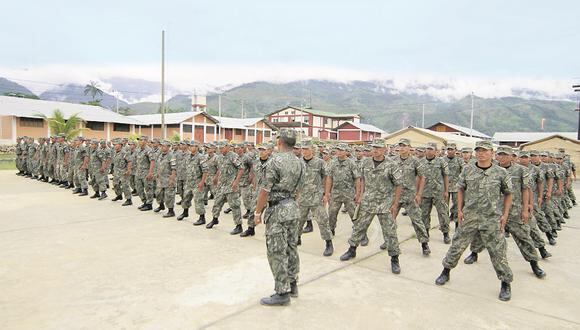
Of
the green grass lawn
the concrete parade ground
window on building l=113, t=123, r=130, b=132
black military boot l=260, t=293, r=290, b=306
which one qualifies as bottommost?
the concrete parade ground

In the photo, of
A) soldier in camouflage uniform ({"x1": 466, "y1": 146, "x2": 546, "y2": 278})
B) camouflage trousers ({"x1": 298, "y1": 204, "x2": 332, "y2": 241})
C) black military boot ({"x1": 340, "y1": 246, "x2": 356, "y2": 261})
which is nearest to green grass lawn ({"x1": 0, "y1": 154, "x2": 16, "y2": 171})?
camouflage trousers ({"x1": 298, "y1": 204, "x2": 332, "y2": 241})

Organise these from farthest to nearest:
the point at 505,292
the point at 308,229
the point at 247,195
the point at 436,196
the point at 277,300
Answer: the point at 247,195
the point at 308,229
the point at 436,196
the point at 505,292
the point at 277,300

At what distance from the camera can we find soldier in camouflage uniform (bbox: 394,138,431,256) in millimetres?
6230

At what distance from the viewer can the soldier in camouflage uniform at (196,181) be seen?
25.9 ft

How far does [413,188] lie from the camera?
689cm

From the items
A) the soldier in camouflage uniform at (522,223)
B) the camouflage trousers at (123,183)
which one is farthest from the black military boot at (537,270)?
the camouflage trousers at (123,183)

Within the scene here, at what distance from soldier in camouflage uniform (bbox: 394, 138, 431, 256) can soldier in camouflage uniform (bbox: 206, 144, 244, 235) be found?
2831mm

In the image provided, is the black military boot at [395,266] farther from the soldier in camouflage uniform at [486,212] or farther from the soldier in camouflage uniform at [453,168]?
the soldier in camouflage uniform at [453,168]

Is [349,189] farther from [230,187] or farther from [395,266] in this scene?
[230,187]

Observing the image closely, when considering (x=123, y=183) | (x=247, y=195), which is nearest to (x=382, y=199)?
(x=247, y=195)

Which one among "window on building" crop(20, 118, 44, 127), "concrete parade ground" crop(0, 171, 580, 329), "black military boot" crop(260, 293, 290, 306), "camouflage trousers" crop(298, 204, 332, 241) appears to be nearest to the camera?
"concrete parade ground" crop(0, 171, 580, 329)

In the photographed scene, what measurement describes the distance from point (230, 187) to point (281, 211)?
3.63m

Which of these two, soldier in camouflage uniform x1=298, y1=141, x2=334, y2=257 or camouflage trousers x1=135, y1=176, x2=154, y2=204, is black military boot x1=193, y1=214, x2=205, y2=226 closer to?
camouflage trousers x1=135, y1=176, x2=154, y2=204

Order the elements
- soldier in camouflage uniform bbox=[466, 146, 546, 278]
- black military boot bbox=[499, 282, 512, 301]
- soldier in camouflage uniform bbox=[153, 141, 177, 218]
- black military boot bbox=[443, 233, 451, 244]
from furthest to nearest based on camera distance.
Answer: soldier in camouflage uniform bbox=[153, 141, 177, 218] < black military boot bbox=[443, 233, 451, 244] < soldier in camouflage uniform bbox=[466, 146, 546, 278] < black military boot bbox=[499, 282, 512, 301]
